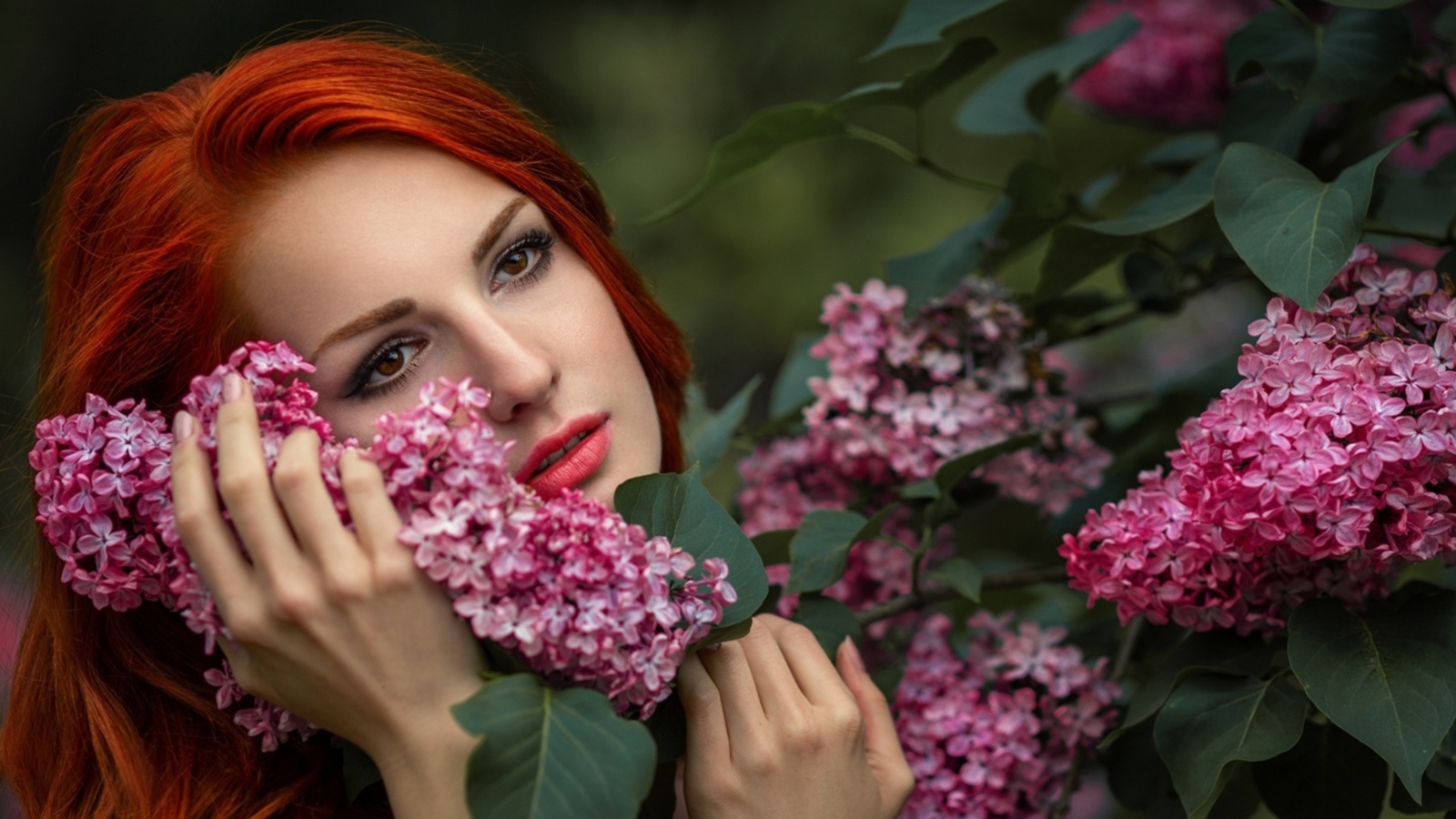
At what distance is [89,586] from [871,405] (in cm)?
68

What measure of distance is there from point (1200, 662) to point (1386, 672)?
0.46 feet

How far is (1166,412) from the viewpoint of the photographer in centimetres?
125

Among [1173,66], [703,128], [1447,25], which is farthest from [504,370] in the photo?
[703,128]

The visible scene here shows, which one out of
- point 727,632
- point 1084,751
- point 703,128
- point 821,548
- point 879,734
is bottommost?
point 703,128

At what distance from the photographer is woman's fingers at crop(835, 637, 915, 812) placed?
3.11ft

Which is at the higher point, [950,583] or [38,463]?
[38,463]

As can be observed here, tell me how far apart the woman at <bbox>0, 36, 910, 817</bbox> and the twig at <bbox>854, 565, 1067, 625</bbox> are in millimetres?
86

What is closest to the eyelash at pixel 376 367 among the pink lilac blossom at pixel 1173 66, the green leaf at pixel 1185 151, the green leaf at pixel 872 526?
the green leaf at pixel 872 526

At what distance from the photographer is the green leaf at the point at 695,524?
0.84 metres

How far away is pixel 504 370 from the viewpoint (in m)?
0.88

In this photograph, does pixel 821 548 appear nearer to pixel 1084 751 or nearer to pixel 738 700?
pixel 738 700

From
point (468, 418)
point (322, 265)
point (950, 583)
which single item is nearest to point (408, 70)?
point (322, 265)

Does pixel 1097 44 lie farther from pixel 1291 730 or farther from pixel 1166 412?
pixel 1291 730

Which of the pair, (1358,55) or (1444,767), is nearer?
(1444,767)
